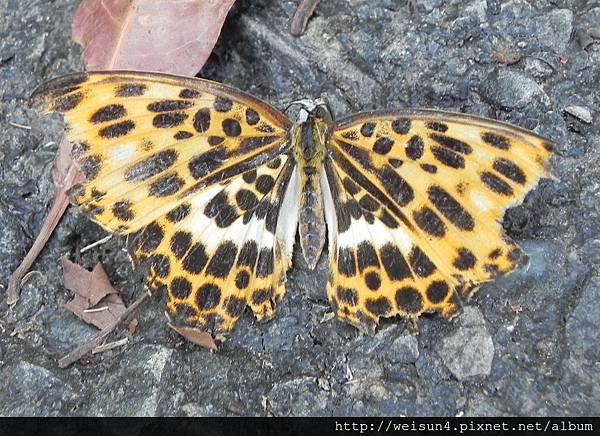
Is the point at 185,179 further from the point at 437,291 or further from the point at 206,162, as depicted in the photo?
the point at 437,291

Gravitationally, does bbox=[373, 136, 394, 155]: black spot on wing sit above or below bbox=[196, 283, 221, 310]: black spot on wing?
above

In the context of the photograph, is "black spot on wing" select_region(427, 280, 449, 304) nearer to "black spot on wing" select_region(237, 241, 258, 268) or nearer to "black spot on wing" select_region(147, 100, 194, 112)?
"black spot on wing" select_region(237, 241, 258, 268)

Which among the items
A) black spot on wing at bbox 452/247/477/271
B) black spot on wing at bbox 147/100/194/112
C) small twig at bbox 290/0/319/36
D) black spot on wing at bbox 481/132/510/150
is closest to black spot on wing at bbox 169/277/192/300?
black spot on wing at bbox 147/100/194/112

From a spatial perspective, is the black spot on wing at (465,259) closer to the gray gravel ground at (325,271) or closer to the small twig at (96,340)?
the gray gravel ground at (325,271)

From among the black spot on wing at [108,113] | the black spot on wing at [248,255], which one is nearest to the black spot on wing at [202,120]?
the black spot on wing at [108,113]

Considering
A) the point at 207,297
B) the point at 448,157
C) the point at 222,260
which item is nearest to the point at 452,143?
the point at 448,157

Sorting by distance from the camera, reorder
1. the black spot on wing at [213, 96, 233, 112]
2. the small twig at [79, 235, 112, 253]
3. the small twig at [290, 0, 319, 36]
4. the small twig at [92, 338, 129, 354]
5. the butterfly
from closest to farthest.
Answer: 1. the butterfly
2. the black spot on wing at [213, 96, 233, 112]
3. the small twig at [92, 338, 129, 354]
4. the small twig at [79, 235, 112, 253]
5. the small twig at [290, 0, 319, 36]
